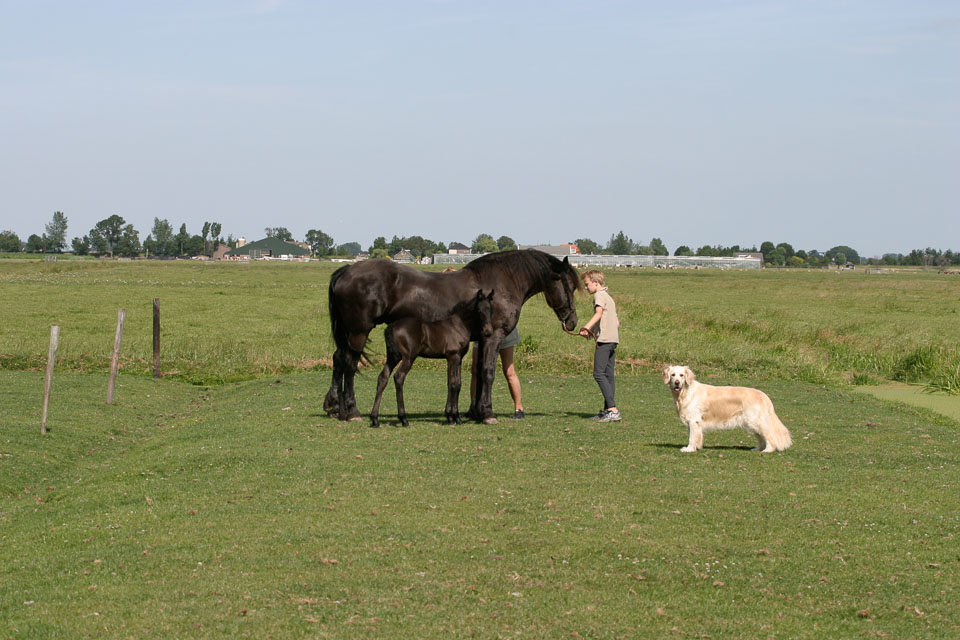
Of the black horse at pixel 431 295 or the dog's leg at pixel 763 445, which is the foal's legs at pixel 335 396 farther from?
the dog's leg at pixel 763 445

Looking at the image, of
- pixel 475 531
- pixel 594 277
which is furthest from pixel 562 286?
pixel 475 531

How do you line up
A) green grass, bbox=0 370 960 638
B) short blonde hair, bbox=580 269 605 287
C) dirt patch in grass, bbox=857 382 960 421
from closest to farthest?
green grass, bbox=0 370 960 638, short blonde hair, bbox=580 269 605 287, dirt patch in grass, bbox=857 382 960 421

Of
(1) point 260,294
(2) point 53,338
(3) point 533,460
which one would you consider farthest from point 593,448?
(1) point 260,294

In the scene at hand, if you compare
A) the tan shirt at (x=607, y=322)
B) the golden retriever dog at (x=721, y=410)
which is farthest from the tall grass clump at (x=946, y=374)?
the golden retriever dog at (x=721, y=410)

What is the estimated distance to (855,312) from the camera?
5581cm

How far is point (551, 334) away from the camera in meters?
35.9

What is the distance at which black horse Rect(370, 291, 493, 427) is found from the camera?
14195 mm

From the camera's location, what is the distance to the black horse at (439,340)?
46.6 ft

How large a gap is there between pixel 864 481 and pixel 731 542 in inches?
135

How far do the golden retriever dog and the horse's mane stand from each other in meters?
3.38

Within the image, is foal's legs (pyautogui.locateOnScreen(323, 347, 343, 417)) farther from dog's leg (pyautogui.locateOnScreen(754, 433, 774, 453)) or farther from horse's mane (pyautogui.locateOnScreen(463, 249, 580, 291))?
dog's leg (pyautogui.locateOnScreen(754, 433, 774, 453))

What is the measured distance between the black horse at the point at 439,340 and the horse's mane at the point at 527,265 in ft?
2.31

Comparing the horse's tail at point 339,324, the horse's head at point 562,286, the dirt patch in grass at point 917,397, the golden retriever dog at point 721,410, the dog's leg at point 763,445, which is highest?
the horse's head at point 562,286

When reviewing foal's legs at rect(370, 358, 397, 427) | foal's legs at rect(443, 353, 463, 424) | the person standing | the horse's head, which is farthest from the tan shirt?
foal's legs at rect(370, 358, 397, 427)
